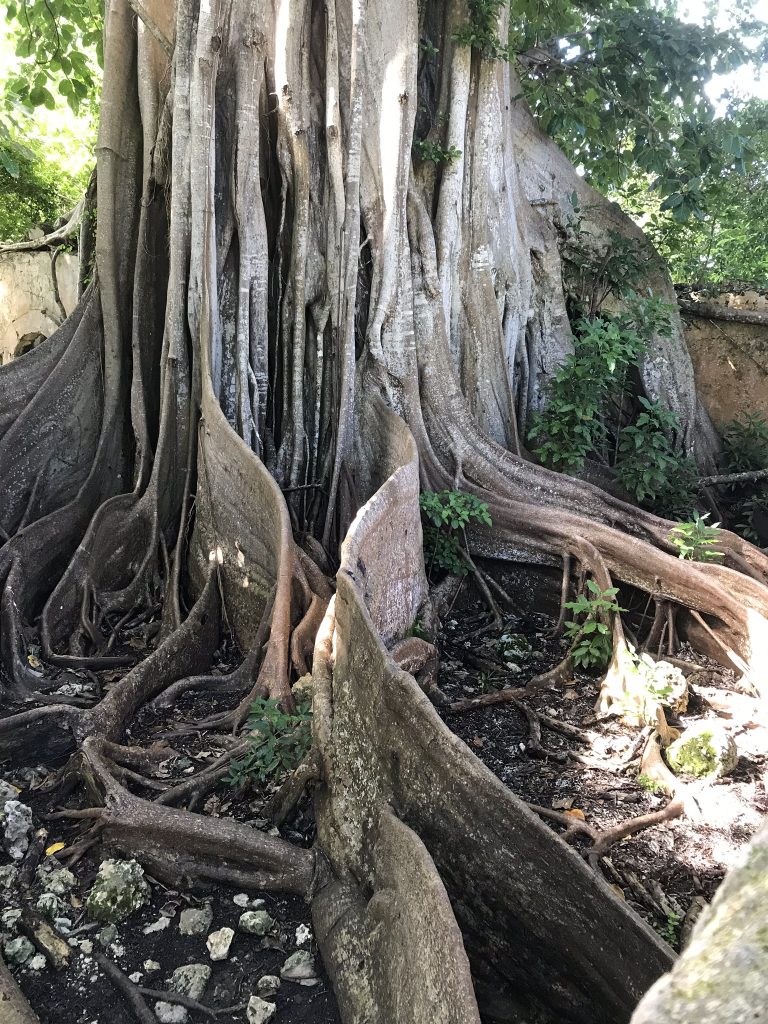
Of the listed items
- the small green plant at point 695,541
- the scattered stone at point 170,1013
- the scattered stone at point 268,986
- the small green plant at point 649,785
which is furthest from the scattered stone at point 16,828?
the small green plant at point 695,541

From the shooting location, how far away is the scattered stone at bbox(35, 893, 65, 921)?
224 centimetres

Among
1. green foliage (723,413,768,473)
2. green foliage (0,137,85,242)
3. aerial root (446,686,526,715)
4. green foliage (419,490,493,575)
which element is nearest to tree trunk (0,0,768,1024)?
green foliage (419,490,493,575)

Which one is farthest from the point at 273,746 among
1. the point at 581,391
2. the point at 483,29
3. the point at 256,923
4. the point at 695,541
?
the point at 483,29

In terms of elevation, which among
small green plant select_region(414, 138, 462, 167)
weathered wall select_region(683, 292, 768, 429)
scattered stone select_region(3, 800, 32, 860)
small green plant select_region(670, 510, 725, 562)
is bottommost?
scattered stone select_region(3, 800, 32, 860)

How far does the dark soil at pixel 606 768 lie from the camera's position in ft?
7.79

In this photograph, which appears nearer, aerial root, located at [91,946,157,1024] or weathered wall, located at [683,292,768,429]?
aerial root, located at [91,946,157,1024]

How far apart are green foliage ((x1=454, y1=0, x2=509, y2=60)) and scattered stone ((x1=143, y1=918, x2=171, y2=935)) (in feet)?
16.7

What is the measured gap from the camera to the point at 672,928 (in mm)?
2164

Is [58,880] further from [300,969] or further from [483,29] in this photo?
[483,29]

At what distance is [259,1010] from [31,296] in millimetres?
8403

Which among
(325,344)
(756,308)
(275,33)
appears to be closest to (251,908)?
(325,344)

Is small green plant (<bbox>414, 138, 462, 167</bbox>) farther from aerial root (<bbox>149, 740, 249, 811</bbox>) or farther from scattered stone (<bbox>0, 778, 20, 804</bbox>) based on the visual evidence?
scattered stone (<bbox>0, 778, 20, 804</bbox>)

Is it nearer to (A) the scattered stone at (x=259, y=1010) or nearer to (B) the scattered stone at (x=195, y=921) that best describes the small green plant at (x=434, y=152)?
(B) the scattered stone at (x=195, y=921)

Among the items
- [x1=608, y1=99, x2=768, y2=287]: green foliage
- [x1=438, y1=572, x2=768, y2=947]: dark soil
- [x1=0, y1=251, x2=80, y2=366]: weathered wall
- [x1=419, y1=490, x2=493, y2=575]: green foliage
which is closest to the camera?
[x1=438, y1=572, x2=768, y2=947]: dark soil
